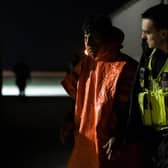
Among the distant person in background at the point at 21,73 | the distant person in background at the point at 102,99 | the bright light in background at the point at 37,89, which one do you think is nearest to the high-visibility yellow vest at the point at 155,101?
the distant person in background at the point at 102,99

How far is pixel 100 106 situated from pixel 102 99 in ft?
0.15

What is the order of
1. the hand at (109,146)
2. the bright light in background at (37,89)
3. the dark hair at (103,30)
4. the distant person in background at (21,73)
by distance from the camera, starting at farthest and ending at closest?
the bright light in background at (37,89), the distant person in background at (21,73), the dark hair at (103,30), the hand at (109,146)

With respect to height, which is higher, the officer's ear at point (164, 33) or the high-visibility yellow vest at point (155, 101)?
the officer's ear at point (164, 33)

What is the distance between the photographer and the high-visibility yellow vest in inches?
106

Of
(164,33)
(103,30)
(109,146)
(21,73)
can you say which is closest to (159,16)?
(164,33)

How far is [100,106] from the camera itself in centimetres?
313

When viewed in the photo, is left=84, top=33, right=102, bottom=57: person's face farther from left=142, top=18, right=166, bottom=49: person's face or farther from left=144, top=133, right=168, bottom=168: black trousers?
left=144, top=133, right=168, bottom=168: black trousers

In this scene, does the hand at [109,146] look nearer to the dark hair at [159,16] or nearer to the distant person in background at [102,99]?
the distant person in background at [102,99]

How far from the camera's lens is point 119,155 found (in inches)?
125

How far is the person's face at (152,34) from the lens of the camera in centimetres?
272

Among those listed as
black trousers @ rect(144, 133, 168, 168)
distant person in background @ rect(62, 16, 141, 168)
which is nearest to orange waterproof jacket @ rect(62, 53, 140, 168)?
distant person in background @ rect(62, 16, 141, 168)

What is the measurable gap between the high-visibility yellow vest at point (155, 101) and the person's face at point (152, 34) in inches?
2.4

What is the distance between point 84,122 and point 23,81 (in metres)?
10.3

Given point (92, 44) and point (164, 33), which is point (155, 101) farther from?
point (92, 44)
